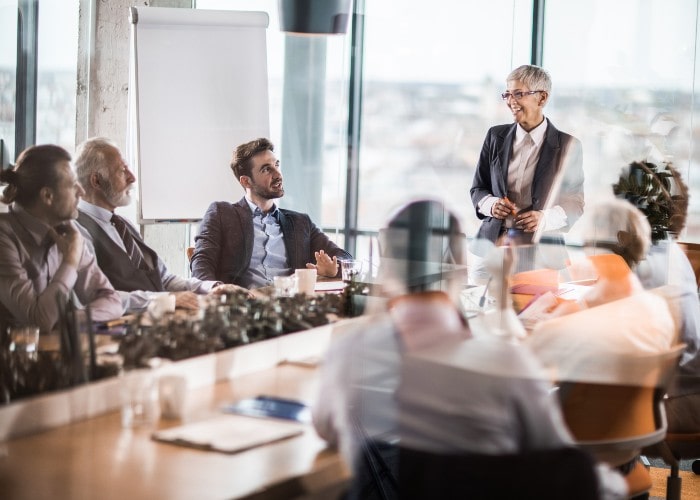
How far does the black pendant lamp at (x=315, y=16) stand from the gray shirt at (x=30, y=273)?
80 cm

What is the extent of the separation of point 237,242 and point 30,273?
4.12ft

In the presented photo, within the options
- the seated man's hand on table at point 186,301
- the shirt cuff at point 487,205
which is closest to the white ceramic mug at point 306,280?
the seated man's hand on table at point 186,301

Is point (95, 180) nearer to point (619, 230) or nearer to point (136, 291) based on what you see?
point (136, 291)

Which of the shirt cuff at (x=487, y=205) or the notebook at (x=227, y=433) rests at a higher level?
the shirt cuff at (x=487, y=205)

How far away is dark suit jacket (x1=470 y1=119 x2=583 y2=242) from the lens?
70.8 inches

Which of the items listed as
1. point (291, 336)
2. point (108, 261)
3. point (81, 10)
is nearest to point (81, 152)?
point (108, 261)

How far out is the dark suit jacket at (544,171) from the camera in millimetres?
1799

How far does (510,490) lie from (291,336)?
0.49m

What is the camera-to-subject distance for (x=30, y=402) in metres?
1.26

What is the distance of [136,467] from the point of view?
1197mm

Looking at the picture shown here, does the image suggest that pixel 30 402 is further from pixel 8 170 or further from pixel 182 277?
pixel 182 277

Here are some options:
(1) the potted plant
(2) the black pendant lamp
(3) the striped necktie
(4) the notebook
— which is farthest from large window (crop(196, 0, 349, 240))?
(1) the potted plant

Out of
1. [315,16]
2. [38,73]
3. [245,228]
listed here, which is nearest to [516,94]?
[315,16]

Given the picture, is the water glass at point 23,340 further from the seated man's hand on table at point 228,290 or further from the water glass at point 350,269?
the water glass at point 350,269
